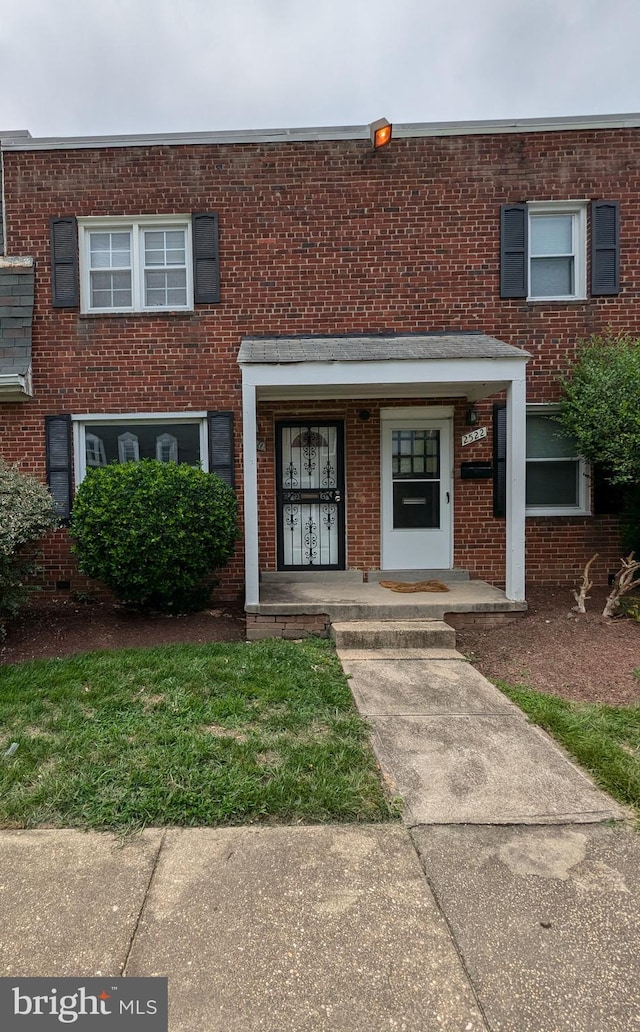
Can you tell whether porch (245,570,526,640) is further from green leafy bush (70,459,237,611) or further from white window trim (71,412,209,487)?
white window trim (71,412,209,487)

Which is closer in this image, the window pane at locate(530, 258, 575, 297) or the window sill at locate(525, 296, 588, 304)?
the window sill at locate(525, 296, 588, 304)

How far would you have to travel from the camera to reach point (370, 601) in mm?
5926

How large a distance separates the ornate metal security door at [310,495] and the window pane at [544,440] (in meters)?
2.59

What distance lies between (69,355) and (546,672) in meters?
6.85

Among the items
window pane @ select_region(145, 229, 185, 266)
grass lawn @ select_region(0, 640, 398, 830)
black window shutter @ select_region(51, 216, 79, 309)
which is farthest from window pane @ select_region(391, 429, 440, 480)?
black window shutter @ select_region(51, 216, 79, 309)

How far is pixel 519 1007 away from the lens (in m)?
1.70

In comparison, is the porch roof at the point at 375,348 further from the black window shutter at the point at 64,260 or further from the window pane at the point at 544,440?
the black window shutter at the point at 64,260

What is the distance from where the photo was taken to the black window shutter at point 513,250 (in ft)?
23.4

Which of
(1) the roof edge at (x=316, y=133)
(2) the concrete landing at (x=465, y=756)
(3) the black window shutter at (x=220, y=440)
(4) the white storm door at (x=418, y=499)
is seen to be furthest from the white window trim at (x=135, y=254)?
(2) the concrete landing at (x=465, y=756)

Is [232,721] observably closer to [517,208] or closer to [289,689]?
[289,689]

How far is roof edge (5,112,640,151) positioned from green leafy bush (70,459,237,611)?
4504 mm

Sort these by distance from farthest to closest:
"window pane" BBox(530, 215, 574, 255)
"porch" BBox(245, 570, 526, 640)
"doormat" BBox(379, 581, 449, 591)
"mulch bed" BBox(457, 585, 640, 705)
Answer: "window pane" BBox(530, 215, 574, 255)
"doormat" BBox(379, 581, 449, 591)
"porch" BBox(245, 570, 526, 640)
"mulch bed" BBox(457, 585, 640, 705)

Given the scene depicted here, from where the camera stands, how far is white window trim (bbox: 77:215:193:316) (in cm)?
726

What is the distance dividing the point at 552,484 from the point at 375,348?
10.7 feet
